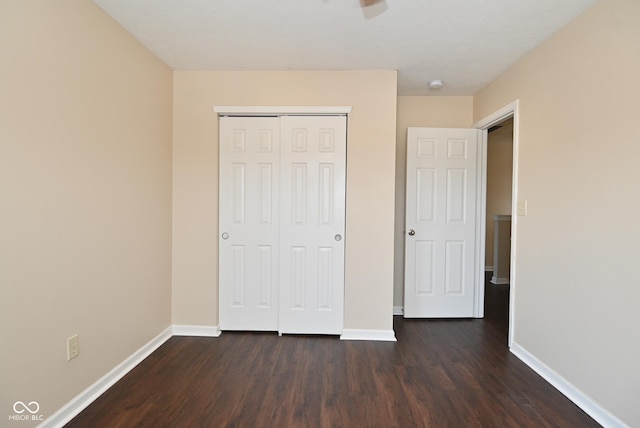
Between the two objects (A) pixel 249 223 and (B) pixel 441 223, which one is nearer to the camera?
(A) pixel 249 223

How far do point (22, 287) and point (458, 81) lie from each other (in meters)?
3.52

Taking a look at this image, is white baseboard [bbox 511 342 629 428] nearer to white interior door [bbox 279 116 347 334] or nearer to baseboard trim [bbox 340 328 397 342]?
baseboard trim [bbox 340 328 397 342]

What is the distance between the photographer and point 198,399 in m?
1.72

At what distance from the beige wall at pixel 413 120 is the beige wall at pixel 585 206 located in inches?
33.0

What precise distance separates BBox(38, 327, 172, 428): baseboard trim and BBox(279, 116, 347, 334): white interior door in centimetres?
109

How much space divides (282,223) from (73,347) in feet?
5.25

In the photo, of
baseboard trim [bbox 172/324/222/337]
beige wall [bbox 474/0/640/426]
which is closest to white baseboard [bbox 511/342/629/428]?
beige wall [bbox 474/0/640/426]

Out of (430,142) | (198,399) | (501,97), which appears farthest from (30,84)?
(501,97)

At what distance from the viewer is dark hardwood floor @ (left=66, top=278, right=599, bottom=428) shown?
5.18ft

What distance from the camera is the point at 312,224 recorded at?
8.46 ft

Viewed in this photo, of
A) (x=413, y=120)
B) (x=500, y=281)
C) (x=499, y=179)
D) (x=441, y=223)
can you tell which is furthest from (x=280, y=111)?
(x=499, y=179)

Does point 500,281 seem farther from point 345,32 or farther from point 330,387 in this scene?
point 345,32

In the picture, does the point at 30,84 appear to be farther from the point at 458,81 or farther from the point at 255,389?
the point at 458,81

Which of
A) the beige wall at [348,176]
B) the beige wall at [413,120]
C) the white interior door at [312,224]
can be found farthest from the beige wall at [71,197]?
the beige wall at [413,120]
